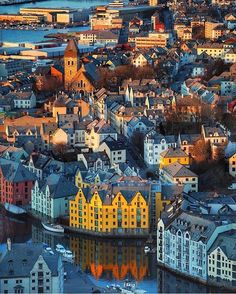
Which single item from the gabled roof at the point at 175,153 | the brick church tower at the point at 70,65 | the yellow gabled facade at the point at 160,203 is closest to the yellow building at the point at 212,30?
the brick church tower at the point at 70,65

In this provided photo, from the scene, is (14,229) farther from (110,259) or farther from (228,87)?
(228,87)

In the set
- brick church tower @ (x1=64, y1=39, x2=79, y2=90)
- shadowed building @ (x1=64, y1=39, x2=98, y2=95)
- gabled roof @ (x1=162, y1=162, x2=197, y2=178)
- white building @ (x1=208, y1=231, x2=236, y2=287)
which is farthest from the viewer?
brick church tower @ (x1=64, y1=39, x2=79, y2=90)

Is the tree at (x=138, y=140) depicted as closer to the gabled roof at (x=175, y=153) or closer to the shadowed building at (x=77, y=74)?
the gabled roof at (x=175, y=153)

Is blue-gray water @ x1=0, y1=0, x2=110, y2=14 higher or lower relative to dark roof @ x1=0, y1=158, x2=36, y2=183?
lower

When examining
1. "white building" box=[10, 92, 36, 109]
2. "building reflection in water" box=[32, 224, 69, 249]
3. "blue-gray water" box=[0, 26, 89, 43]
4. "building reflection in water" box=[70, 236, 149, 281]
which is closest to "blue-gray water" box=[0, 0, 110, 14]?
"blue-gray water" box=[0, 26, 89, 43]

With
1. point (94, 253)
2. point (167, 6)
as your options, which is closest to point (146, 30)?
point (167, 6)

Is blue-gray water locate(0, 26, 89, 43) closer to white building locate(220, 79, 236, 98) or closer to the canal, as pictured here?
white building locate(220, 79, 236, 98)

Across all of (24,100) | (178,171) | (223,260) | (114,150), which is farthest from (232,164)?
(24,100)
